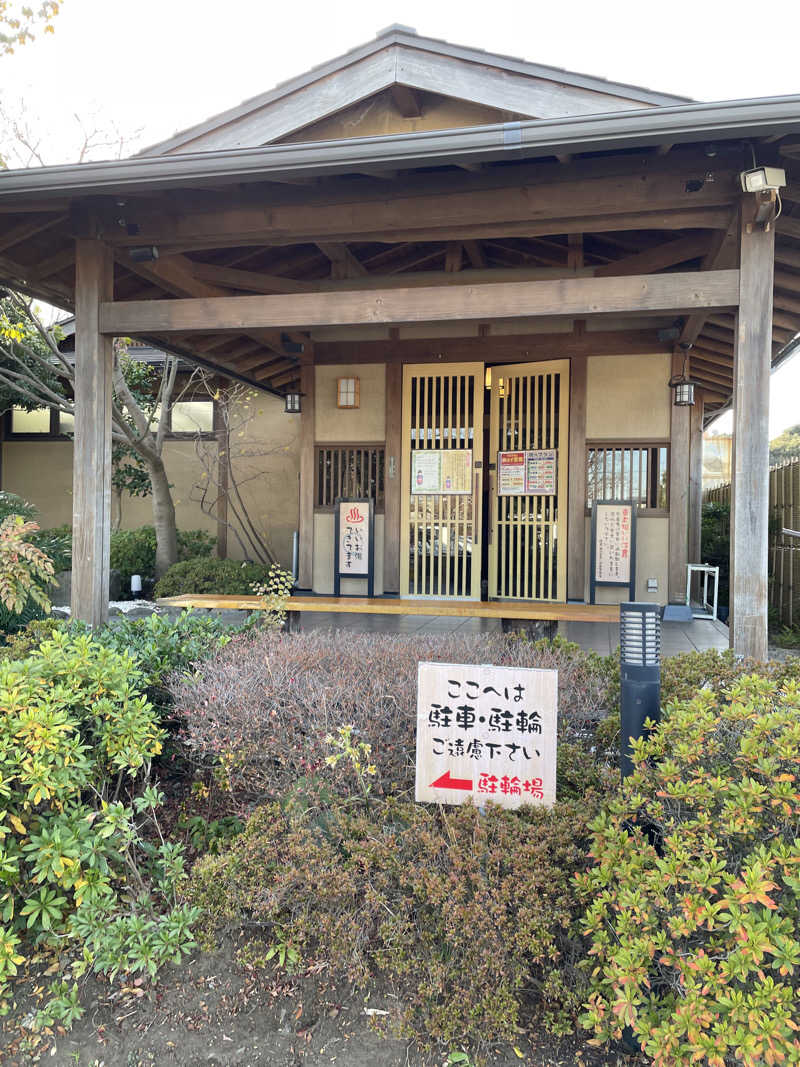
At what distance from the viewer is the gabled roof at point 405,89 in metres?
5.28

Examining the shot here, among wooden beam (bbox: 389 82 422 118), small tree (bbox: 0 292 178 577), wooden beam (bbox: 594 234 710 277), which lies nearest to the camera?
wooden beam (bbox: 389 82 422 118)

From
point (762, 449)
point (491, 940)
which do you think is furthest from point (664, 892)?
point (762, 449)

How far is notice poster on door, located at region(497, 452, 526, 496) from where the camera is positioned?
25.3 ft

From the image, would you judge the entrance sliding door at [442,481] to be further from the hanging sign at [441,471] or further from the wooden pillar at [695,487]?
the wooden pillar at [695,487]

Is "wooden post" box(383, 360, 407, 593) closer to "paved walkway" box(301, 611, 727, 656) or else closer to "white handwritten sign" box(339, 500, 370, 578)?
"white handwritten sign" box(339, 500, 370, 578)

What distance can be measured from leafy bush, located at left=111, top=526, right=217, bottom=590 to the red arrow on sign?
8.87m

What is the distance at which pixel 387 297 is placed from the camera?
455 cm

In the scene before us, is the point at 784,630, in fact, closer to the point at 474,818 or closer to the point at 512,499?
the point at 512,499

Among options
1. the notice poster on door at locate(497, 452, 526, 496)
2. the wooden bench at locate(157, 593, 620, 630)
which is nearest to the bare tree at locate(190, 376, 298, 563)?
the notice poster on door at locate(497, 452, 526, 496)

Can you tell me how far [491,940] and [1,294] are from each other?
6.33m

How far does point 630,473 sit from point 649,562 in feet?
3.07

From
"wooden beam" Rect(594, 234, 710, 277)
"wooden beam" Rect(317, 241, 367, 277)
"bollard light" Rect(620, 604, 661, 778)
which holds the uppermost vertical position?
"wooden beam" Rect(317, 241, 367, 277)

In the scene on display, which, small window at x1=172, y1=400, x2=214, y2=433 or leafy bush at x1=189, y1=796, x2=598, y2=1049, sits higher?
small window at x1=172, y1=400, x2=214, y2=433

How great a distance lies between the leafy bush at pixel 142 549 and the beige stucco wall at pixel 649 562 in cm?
642
